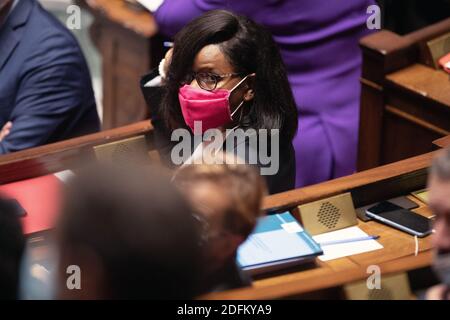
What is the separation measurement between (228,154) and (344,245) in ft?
1.22

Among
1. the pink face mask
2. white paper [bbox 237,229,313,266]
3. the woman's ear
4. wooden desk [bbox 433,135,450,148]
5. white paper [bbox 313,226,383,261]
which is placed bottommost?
white paper [bbox 313,226,383,261]

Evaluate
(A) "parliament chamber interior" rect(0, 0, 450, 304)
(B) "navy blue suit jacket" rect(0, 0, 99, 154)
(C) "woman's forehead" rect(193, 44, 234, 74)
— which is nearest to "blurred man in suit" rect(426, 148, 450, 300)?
(A) "parliament chamber interior" rect(0, 0, 450, 304)

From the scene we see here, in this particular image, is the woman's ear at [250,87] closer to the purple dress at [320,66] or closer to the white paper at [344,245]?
the white paper at [344,245]

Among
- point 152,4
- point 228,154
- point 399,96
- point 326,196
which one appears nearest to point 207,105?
point 228,154

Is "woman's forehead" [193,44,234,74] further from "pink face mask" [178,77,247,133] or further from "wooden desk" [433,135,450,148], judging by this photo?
"wooden desk" [433,135,450,148]

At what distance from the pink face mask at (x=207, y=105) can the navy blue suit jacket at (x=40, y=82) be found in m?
0.88

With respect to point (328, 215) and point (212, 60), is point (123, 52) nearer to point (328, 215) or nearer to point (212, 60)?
point (212, 60)

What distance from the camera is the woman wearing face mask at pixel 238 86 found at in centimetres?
290

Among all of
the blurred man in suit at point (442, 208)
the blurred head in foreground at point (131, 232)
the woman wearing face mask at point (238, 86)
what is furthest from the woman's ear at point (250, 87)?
the blurred head in foreground at point (131, 232)

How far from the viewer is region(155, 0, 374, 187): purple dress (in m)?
3.87

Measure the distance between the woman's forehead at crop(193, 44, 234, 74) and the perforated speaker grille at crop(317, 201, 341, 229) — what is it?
0.45 m

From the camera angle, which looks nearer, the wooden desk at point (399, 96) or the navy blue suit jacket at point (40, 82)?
the wooden desk at point (399, 96)
